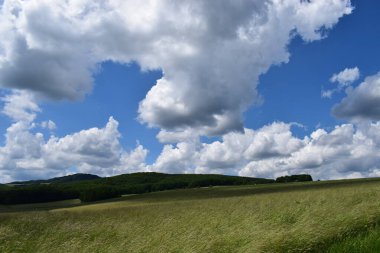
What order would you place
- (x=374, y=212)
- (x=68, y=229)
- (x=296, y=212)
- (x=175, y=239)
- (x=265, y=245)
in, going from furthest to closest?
(x=296, y=212) → (x=68, y=229) → (x=374, y=212) → (x=175, y=239) → (x=265, y=245)

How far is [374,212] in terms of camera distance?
13156 mm

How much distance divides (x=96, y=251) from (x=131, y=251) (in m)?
1.04

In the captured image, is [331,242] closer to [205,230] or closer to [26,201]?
[205,230]

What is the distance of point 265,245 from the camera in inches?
362

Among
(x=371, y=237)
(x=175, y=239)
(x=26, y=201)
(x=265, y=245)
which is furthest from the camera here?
(x=26, y=201)

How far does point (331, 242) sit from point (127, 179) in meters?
188

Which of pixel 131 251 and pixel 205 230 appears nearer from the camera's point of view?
pixel 131 251

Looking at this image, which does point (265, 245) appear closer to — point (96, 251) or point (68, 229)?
point (96, 251)

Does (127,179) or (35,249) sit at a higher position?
(127,179)

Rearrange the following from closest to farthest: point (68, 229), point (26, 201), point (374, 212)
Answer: point (374, 212) < point (68, 229) < point (26, 201)

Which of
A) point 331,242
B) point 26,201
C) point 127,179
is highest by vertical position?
point 127,179

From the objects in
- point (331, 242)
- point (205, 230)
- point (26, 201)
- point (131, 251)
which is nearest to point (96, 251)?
point (131, 251)

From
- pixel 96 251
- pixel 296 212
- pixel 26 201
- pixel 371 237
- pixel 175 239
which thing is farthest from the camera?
pixel 26 201

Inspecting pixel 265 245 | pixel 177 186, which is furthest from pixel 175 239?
pixel 177 186
